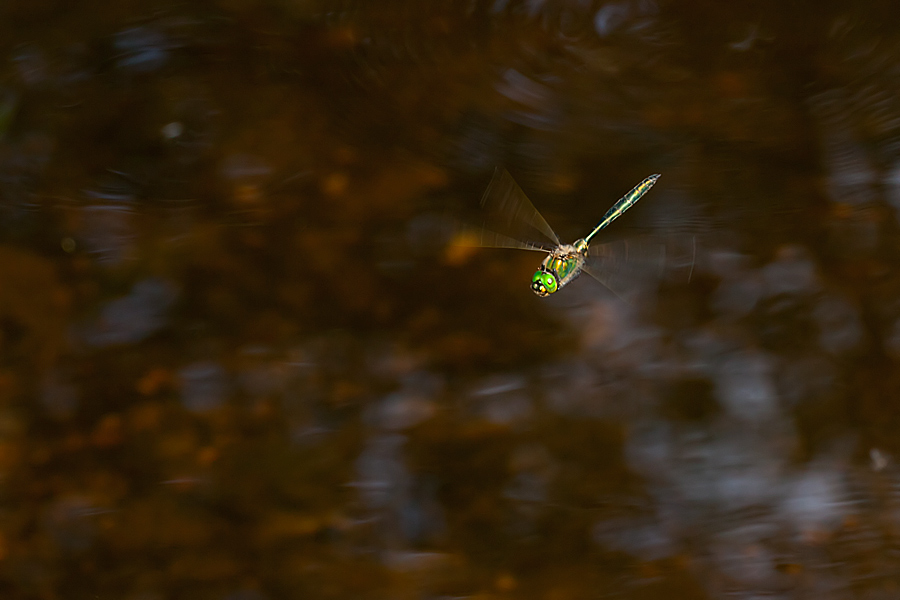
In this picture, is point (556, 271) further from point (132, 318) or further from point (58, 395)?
point (58, 395)

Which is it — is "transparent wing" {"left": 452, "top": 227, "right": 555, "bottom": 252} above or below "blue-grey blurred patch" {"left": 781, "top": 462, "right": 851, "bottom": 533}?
above

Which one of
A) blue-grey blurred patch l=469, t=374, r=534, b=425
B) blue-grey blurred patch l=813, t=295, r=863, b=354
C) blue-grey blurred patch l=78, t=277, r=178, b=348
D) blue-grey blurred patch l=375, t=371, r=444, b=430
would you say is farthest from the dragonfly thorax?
blue-grey blurred patch l=78, t=277, r=178, b=348

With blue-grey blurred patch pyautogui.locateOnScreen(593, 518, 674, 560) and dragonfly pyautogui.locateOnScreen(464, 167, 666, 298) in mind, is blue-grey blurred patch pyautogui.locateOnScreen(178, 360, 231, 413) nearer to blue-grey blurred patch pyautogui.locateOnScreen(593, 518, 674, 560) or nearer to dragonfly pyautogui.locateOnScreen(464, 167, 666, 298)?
dragonfly pyautogui.locateOnScreen(464, 167, 666, 298)

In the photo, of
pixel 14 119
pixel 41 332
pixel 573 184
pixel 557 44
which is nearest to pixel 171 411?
pixel 41 332

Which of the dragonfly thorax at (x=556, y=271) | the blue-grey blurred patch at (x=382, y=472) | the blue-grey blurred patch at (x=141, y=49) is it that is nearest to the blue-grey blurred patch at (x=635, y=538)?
the blue-grey blurred patch at (x=382, y=472)

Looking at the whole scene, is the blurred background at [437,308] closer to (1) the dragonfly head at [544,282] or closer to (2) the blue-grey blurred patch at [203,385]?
(2) the blue-grey blurred patch at [203,385]

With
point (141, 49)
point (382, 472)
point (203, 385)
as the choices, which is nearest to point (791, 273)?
point (382, 472)

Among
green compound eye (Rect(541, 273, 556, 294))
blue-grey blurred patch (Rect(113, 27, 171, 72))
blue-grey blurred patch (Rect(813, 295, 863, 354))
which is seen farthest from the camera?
blue-grey blurred patch (Rect(113, 27, 171, 72))
